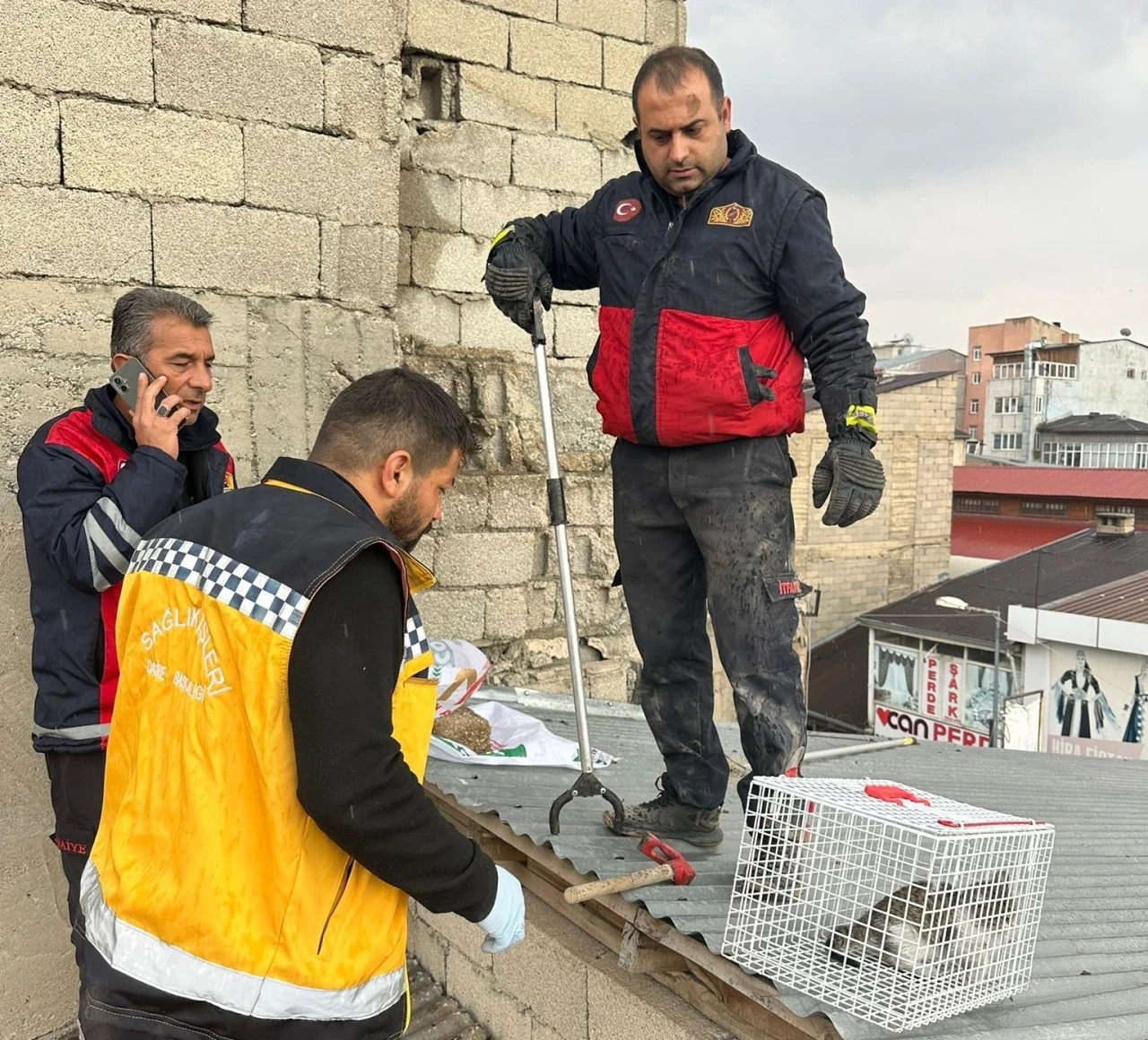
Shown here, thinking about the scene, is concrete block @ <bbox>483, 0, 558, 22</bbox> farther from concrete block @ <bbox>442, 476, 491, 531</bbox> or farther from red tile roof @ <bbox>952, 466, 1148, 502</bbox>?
red tile roof @ <bbox>952, 466, 1148, 502</bbox>

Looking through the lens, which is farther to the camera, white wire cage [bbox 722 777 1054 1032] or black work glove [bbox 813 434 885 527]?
black work glove [bbox 813 434 885 527]

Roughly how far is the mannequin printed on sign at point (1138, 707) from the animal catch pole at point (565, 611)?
1472cm

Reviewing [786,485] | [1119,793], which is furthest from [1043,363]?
[786,485]

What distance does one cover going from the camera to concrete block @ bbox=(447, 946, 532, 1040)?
338cm

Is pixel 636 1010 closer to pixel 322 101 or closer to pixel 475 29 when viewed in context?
pixel 322 101

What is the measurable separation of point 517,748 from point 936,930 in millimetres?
2175

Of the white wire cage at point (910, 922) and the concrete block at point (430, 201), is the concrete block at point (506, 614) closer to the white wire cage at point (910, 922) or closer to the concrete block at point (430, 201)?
the concrete block at point (430, 201)

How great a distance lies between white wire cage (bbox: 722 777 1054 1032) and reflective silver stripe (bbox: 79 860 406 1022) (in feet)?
2.83

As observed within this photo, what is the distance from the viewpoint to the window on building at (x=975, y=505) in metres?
30.6

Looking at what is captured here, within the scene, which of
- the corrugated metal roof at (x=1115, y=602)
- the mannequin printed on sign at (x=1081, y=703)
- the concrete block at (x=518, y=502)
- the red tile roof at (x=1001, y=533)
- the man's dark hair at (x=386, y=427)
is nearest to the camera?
the man's dark hair at (x=386, y=427)

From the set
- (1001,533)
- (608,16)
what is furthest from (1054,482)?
(608,16)

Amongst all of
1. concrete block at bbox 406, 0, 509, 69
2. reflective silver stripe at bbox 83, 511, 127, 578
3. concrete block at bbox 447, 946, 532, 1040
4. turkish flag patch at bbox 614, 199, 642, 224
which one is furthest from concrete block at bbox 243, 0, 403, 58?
concrete block at bbox 447, 946, 532, 1040

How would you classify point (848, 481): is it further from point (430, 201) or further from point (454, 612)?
point (430, 201)

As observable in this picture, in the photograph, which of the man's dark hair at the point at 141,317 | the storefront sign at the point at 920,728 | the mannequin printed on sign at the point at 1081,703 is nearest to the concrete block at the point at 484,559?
the man's dark hair at the point at 141,317
